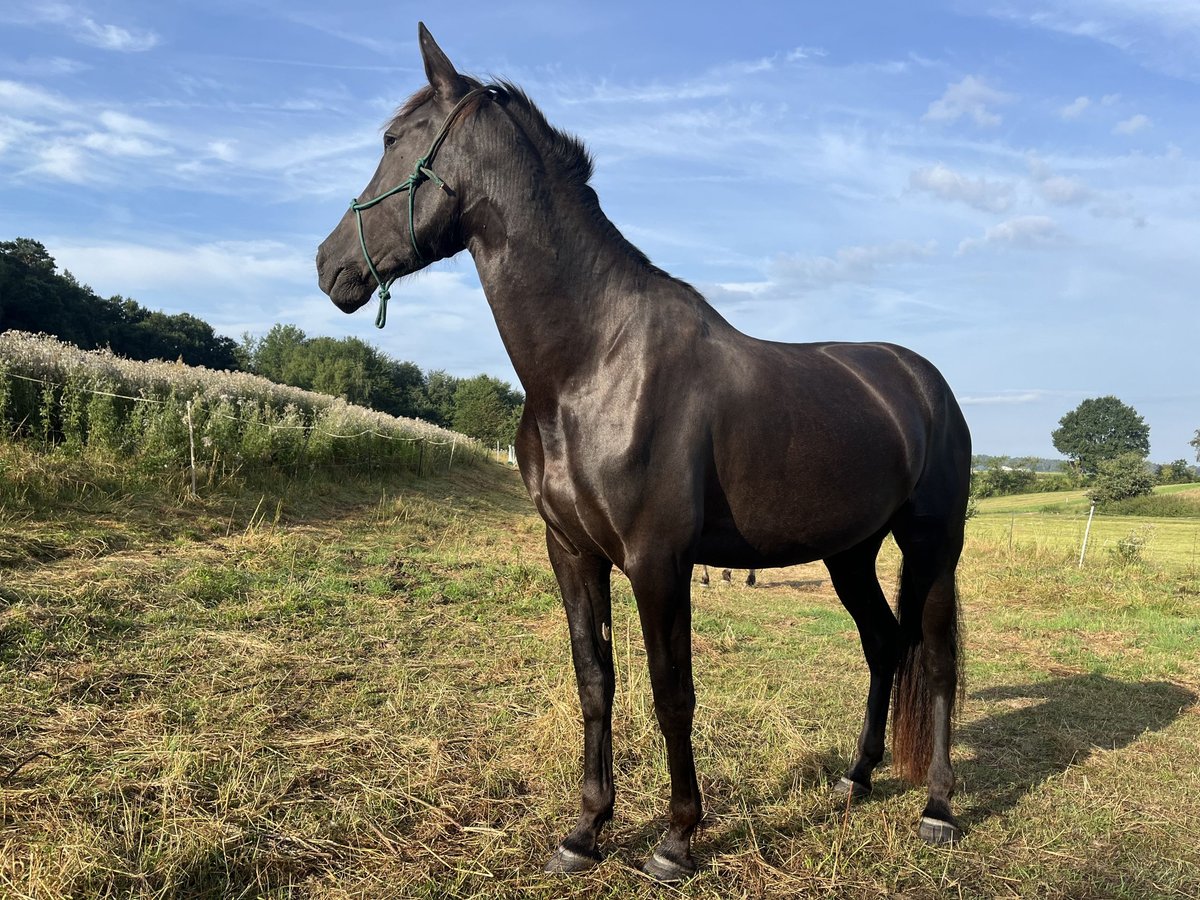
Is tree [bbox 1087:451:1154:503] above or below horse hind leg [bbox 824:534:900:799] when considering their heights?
above

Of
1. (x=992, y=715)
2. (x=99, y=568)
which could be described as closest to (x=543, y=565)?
(x=99, y=568)

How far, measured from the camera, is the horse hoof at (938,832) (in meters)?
3.14

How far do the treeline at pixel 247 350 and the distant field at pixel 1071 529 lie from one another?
26.0 metres

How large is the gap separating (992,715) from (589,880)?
→ 3595mm

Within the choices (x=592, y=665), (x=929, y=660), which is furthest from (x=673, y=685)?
(x=929, y=660)

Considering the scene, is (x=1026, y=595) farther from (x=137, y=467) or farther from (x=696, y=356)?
(x=137, y=467)

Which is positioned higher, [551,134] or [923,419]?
[551,134]

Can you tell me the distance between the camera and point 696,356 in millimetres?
2703

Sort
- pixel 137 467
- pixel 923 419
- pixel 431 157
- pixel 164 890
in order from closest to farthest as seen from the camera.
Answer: pixel 164 890 → pixel 431 157 → pixel 923 419 → pixel 137 467

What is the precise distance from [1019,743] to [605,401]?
370 cm

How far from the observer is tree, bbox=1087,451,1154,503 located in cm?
4253

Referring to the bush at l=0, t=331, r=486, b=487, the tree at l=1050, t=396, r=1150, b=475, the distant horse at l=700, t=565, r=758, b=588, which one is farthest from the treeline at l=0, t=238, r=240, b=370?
the tree at l=1050, t=396, r=1150, b=475

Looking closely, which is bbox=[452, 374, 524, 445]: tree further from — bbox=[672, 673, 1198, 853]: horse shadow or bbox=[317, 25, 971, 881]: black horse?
bbox=[317, 25, 971, 881]: black horse

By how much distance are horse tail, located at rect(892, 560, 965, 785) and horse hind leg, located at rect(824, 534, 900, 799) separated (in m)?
0.06
